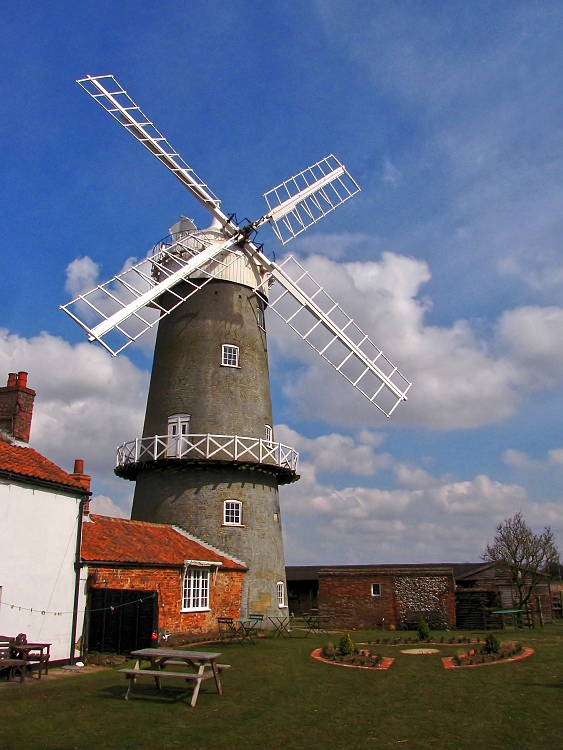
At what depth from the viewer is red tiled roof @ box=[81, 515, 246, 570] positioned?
701 inches

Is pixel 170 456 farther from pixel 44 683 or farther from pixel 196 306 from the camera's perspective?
pixel 44 683

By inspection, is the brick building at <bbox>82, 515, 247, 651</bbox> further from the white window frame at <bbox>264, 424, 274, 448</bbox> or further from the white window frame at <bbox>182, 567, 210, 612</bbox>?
the white window frame at <bbox>264, 424, 274, 448</bbox>

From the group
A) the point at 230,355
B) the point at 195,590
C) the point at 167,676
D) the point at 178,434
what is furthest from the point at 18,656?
the point at 230,355

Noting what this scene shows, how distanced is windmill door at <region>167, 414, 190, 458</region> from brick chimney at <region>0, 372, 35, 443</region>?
270 inches

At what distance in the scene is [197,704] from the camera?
10648mm

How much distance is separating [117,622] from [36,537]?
10.6 feet

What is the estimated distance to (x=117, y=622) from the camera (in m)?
16.6

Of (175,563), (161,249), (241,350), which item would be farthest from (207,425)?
(161,249)

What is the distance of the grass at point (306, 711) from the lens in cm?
855

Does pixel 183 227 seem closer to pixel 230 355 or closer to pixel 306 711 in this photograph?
pixel 230 355

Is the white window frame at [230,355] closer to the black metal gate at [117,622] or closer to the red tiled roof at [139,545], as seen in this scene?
the red tiled roof at [139,545]

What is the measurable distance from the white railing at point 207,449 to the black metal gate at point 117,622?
23.3 ft

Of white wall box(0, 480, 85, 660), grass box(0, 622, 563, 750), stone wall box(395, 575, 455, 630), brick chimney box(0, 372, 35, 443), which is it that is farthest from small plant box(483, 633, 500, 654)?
brick chimney box(0, 372, 35, 443)

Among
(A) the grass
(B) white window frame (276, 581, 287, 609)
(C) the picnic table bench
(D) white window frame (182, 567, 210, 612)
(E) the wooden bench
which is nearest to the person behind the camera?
(A) the grass
